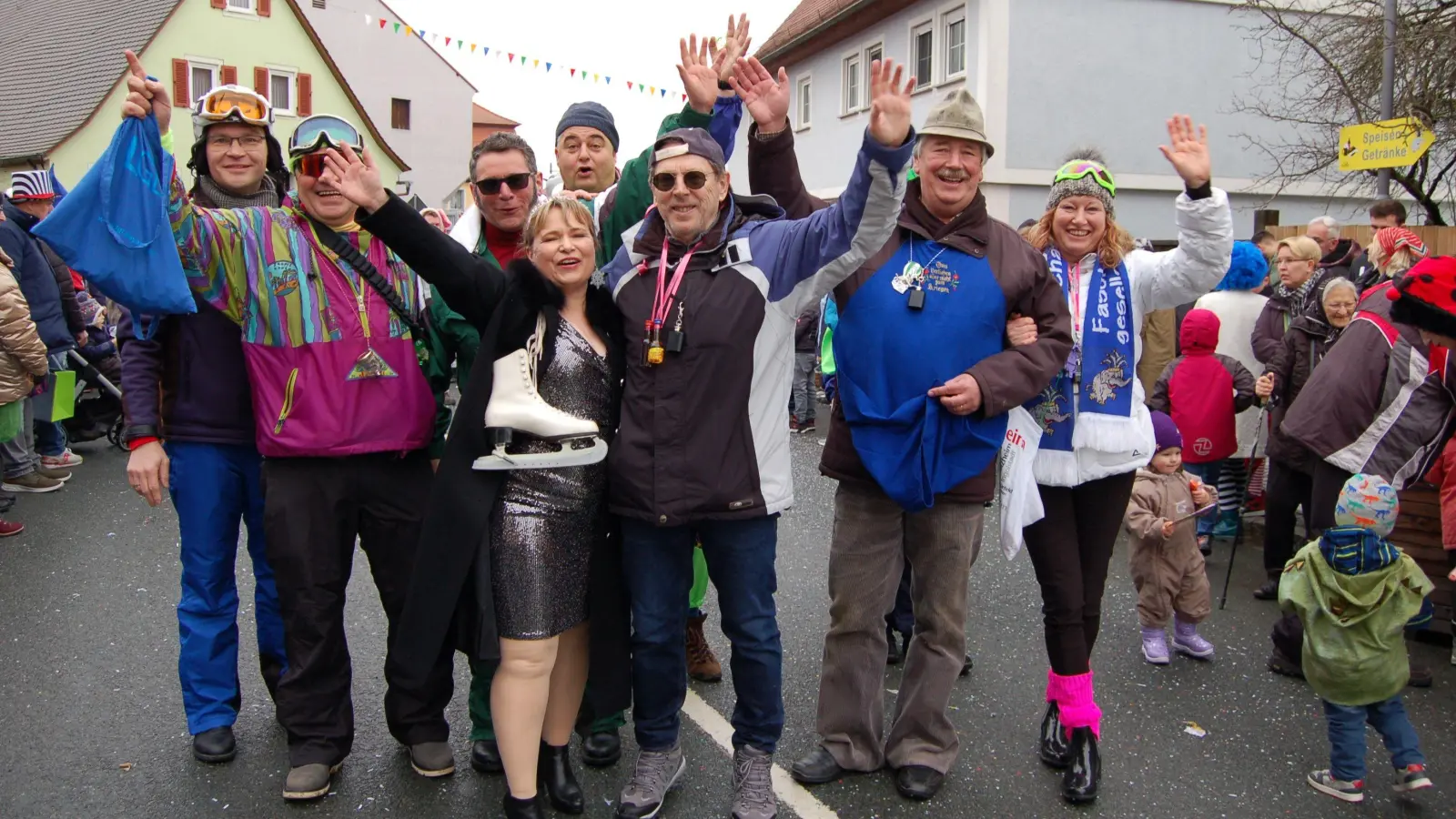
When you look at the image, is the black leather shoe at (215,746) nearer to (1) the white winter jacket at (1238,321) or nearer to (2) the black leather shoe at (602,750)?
(2) the black leather shoe at (602,750)

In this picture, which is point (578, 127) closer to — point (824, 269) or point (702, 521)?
point (824, 269)

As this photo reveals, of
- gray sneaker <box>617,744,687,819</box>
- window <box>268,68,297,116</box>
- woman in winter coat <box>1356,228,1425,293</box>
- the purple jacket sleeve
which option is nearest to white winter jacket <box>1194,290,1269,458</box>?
woman in winter coat <box>1356,228,1425,293</box>

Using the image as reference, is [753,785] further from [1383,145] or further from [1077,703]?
[1383,145]

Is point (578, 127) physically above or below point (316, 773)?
above

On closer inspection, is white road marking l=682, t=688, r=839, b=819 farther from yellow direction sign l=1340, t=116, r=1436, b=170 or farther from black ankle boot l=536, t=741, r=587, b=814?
yellow direction sign l=1340, t=116, r=1436, b=170

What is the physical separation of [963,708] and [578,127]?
2701mm

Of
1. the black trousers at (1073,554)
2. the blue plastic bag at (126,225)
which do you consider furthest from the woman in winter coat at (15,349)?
the black trousers at (1073,554)

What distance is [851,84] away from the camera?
920 inches

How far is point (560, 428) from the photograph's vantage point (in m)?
3.12

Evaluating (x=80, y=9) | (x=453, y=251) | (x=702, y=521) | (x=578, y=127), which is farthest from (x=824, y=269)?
(x=80, y=9)

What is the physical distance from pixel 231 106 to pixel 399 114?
147ft

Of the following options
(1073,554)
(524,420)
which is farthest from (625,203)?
(1073,554)

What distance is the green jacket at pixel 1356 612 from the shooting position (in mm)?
3473

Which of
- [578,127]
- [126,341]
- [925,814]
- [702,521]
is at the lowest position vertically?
[925,814]
